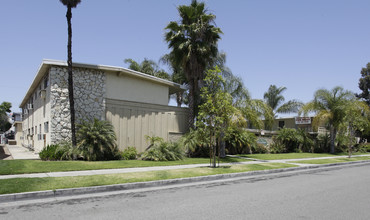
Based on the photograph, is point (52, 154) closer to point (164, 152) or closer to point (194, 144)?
point (164, 152)

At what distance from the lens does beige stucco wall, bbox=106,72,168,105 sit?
1708 centimetres

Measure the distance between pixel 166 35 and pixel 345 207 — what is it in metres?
15.4

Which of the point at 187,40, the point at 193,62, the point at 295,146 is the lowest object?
the point at 295,146

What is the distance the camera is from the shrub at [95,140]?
1428cm

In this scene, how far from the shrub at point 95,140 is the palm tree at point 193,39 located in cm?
662

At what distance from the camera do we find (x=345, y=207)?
6555 millimetres

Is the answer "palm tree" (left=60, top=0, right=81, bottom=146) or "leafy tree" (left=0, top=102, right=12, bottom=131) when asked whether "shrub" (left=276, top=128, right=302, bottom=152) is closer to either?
"palm tree" (left=60, top=0, right=81, bottom=146)

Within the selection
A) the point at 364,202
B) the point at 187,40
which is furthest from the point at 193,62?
the point at 364,202

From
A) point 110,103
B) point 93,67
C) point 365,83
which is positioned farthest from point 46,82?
point 365,83

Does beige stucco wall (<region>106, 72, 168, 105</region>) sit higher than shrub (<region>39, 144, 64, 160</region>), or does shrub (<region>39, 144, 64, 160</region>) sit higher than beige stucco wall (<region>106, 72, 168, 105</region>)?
beige stucco wall (<region>106, 72, 168, 105</region>)

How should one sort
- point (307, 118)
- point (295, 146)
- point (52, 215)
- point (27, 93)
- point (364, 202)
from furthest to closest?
point (307, 118), point (295, 146), point (27, 93), point (364, 202), point (52, 215)

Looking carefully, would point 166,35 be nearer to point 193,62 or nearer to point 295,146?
→ point 193,62

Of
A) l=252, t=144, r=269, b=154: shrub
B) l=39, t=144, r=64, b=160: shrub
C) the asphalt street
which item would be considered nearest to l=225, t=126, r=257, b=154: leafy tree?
l=252, t=144, r=269, b=154: shrub

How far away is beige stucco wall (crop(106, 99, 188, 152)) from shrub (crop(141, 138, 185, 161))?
4.72ft
